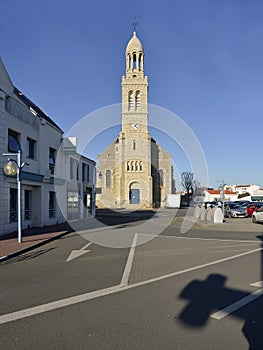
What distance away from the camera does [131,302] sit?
18.5 feet

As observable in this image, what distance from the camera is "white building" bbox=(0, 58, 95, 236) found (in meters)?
15.2

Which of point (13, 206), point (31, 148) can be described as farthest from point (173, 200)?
point (13, 206)

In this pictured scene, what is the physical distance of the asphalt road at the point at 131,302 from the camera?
412cm

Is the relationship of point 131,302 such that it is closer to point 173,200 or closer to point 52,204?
point 52,204

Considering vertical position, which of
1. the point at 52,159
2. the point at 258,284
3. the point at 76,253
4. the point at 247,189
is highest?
the point at 52,159

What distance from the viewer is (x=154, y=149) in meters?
63.9

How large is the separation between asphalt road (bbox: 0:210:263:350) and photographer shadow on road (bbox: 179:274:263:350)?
0.01 m

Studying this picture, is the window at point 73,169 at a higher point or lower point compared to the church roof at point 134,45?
lower

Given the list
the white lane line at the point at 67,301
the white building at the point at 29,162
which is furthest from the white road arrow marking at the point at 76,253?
the white building at the point at 29,162

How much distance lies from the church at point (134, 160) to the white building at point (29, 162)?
33.6 m

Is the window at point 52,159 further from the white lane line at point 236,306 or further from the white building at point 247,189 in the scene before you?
the white building at point 247,189

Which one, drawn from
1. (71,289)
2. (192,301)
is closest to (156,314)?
(192,301)

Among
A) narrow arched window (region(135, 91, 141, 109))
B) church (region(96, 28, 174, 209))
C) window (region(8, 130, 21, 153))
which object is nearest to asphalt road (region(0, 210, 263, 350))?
window (region(8, 130, 21, 153))

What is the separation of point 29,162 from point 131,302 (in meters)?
13.8
